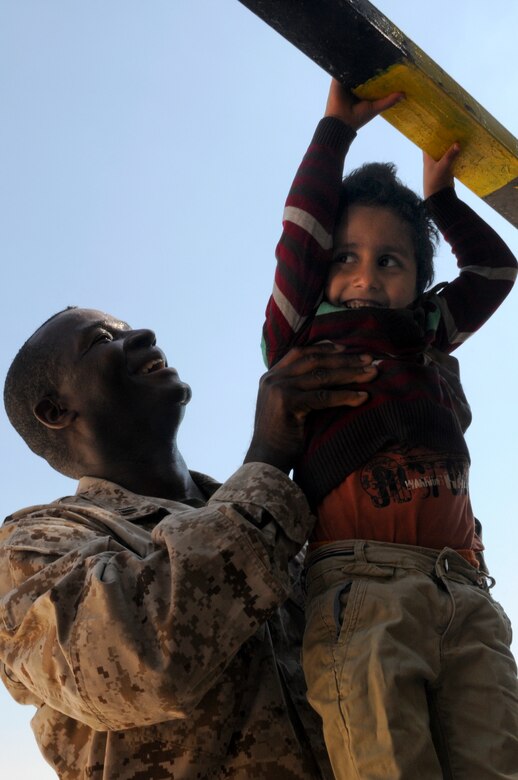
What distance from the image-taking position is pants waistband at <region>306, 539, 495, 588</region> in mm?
2857

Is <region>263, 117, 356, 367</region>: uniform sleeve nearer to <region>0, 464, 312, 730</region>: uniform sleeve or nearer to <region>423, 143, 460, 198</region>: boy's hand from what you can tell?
<region>423, 143, 460, 198</region>: boy's hand

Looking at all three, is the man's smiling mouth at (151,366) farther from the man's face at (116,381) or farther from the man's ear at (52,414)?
the man's ear at (52,414)

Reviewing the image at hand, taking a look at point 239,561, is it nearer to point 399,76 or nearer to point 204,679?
point 204,679

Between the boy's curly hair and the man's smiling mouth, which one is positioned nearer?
the boy's curly hair

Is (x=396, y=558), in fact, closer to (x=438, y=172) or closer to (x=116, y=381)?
(x=438, y=172)

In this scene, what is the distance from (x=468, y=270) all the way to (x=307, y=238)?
669mm

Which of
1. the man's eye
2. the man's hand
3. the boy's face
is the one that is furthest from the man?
the man's eye

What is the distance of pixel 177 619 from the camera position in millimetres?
2592

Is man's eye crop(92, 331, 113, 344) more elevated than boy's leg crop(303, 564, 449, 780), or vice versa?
man's eye crop(92, 331, 113, 344)

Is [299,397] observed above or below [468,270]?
below

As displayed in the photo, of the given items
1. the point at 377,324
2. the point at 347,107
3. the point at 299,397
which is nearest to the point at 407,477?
the point at 299,397

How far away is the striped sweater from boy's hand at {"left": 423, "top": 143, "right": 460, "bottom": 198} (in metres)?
0.03

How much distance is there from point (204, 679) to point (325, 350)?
42.9 inches

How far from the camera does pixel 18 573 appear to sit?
299 cm
